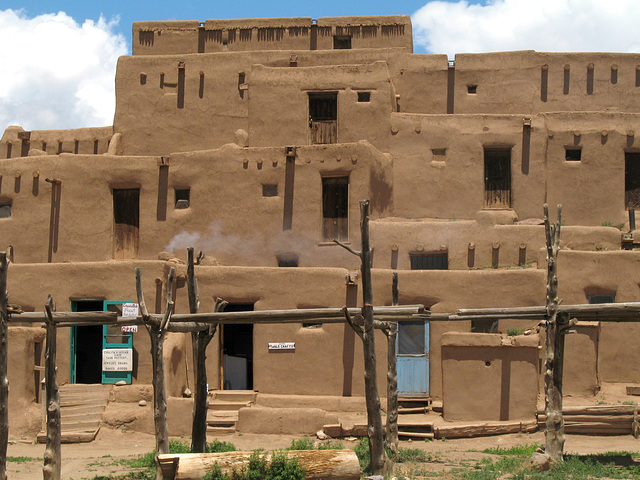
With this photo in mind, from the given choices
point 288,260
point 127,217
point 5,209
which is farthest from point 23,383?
point 288,260

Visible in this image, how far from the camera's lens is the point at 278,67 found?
27047mm

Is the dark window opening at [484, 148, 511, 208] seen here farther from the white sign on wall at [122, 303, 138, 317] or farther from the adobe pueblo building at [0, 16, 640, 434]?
the white sign on wall at [122, 303, 138, 317]

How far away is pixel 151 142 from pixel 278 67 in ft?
15.2

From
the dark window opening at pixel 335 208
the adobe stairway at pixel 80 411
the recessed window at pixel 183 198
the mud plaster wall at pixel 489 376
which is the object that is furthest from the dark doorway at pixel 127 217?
the mud plaster wall at pixel 489 376

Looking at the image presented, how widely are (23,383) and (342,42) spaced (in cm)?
1581

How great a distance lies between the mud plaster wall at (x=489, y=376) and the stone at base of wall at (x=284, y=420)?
280 cm

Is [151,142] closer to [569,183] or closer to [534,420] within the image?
[569,183]

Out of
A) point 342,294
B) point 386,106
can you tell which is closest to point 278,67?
point 386,106

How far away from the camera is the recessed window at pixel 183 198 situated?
967 inches

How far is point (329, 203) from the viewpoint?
79.7 feet

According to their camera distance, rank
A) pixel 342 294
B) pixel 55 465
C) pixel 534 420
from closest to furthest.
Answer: pixel 55 465 → pixel 534 420 → pixel 342 294

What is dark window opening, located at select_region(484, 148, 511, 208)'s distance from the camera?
1011 inches

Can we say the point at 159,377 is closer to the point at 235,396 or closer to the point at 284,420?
the point at 284,420

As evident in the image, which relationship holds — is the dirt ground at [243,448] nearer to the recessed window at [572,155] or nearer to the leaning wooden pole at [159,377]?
the leaning wooden pole at [159,377]
